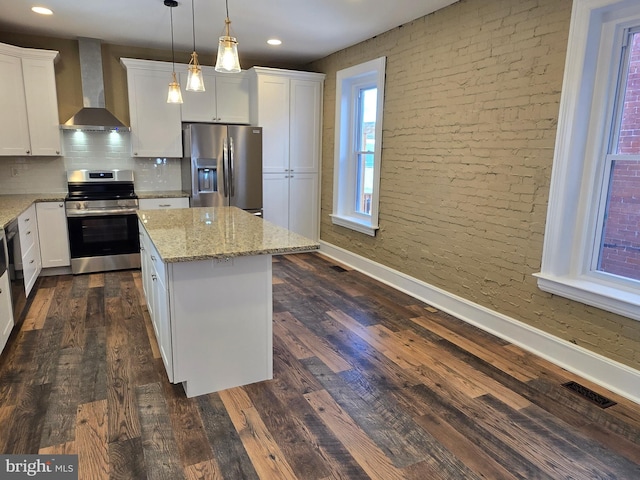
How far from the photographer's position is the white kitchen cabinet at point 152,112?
4789 millimetres

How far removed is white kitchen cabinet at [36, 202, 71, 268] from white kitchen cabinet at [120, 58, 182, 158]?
105 centimetres

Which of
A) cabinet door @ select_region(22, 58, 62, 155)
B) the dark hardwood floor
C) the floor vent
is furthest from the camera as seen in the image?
cabinet door @ select_region(22, 58, 62, 155)

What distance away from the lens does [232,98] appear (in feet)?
17.5

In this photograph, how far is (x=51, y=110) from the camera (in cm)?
445

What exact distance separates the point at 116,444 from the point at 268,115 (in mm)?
4178

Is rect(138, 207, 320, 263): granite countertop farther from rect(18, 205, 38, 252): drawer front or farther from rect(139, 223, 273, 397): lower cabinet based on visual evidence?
rect(18, 205, 38, 252): drawer front

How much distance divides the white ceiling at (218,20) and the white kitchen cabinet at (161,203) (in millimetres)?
1725

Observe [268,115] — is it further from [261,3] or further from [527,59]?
[527,59]

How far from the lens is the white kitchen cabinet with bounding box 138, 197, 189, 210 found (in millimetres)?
4801

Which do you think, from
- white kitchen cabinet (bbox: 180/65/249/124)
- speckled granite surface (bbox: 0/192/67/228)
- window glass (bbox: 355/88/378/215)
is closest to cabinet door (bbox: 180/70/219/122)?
white kitchen cabinet (bbox: 180/65/249/124)

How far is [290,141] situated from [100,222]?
7.99 ft

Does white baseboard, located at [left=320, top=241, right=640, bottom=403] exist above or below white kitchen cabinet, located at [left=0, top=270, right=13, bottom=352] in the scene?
below

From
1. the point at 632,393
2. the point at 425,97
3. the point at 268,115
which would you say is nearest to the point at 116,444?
the point at 632,393

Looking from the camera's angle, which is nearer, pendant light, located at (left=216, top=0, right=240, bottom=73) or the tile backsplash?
pendant light, located at (left=216, top=0, right=240, bottom=73)
